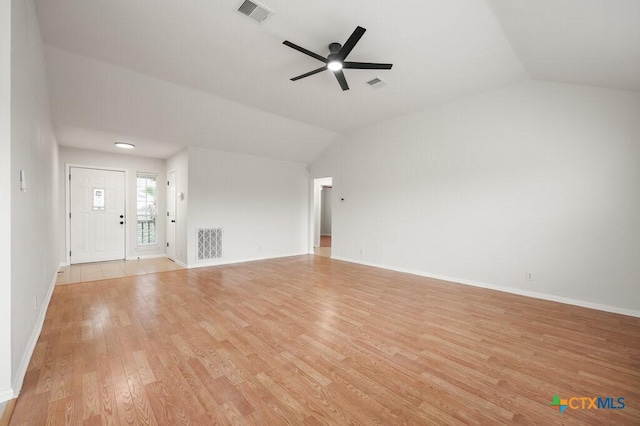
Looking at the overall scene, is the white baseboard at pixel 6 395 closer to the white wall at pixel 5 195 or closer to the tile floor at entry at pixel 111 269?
the white wall at pixel 5 195

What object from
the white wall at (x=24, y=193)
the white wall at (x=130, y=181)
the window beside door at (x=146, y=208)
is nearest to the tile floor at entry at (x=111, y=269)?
the white wall at (x=130, y=181)

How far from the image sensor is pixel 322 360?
7.37ft

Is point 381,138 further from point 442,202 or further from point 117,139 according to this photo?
point 117,139

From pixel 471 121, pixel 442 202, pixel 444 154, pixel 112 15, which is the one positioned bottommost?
pixel 442 202

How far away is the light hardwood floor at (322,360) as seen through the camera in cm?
168

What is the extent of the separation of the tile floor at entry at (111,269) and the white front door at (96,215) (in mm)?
303

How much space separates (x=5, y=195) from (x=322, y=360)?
2.51 m

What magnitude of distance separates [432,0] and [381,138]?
11.4ft

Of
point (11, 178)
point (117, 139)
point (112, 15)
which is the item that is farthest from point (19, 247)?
point (117, 139)

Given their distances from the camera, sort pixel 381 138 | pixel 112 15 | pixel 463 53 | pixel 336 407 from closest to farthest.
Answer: pixel 336 407
pixel 112 15
pixel 463 53
pixel 381 138

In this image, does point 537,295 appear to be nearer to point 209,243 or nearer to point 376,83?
point 376,83

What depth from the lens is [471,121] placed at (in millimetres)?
4562

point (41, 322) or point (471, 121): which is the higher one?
point (471, 121)

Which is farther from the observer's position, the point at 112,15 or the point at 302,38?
the point at 302,38
